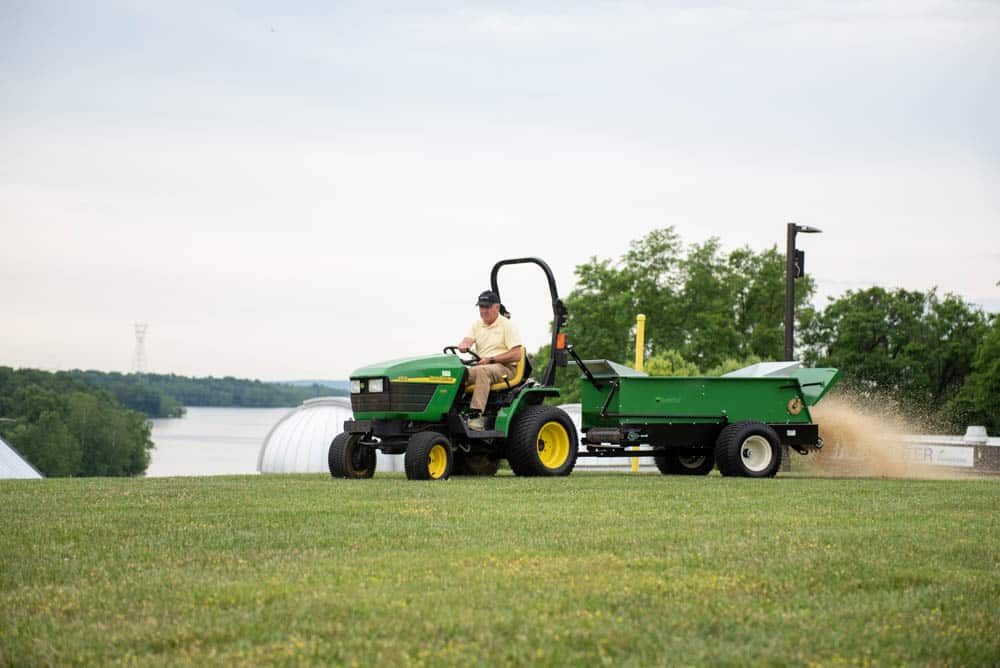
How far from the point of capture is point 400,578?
6539 mm

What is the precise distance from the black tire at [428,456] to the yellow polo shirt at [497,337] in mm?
1386

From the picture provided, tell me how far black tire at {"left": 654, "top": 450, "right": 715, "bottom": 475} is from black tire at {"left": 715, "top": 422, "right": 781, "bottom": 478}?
1.56 meters

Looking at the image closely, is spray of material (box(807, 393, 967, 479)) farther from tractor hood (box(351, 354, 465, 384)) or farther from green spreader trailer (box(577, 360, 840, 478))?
tractor hood (box(351, 354, 465, 384))

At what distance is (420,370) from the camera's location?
14.9m

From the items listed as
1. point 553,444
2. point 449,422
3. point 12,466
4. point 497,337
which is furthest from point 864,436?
point 12,466

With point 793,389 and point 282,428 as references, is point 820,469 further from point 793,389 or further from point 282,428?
point 282,428

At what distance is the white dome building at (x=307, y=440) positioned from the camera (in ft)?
114

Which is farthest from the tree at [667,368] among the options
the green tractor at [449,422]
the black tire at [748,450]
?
the green tractor at [449,422]

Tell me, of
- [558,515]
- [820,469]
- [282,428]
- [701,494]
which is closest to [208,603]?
[558,515]

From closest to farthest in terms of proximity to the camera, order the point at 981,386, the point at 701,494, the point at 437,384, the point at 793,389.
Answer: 1. the point at 701,494
2. the point at 437,384
3. the point at 793,389
4. the point at 981,386

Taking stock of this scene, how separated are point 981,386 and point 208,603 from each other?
55983 millimetres

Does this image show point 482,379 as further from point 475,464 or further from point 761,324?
point 761,324

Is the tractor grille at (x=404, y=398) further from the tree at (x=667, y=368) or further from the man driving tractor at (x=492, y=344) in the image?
the tree at (x=667, y=368)

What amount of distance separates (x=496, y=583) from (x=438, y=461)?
857 cm
